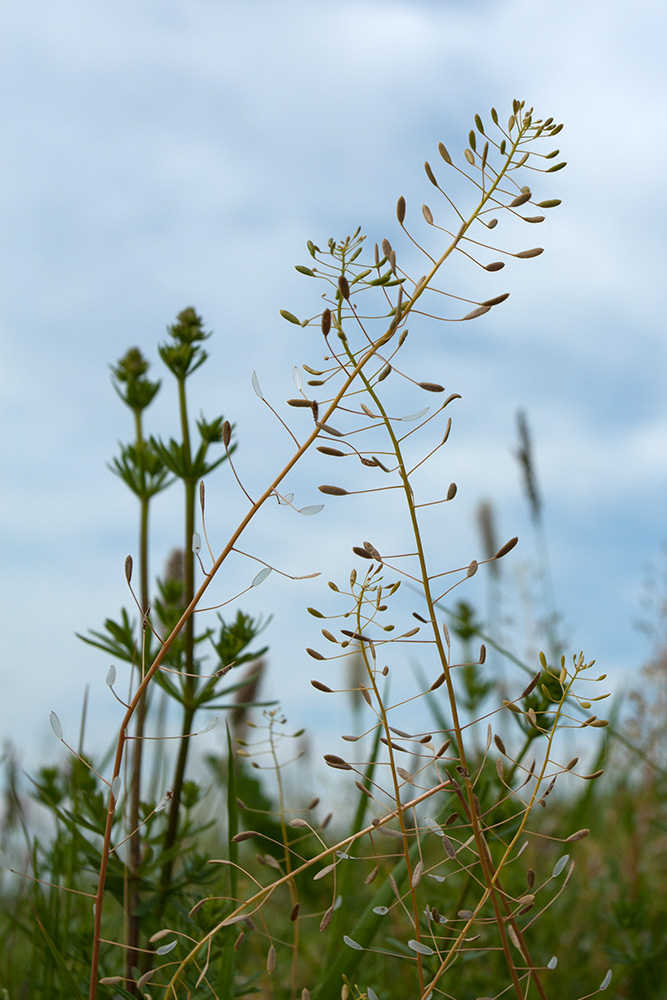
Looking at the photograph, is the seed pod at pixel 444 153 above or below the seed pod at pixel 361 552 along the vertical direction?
above

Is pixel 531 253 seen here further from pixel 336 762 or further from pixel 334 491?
pixel 336 762

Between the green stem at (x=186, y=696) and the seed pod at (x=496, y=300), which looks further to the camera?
the green stem at (x=186, y=696)

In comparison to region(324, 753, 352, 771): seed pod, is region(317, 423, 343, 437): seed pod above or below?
above

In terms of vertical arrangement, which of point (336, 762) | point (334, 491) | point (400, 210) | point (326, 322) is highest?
point (400, 210)

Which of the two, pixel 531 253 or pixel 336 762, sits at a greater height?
pixel 531 253

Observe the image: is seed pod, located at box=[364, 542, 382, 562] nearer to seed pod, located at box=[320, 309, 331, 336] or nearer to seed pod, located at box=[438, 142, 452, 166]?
seed pod, located at box=[320, 309, 331, 336]

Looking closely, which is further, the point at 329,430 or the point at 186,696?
the point at 186,696

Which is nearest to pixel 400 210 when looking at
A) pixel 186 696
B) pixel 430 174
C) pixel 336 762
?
pixel 430 174

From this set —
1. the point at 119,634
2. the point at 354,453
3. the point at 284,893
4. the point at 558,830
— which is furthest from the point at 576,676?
the point at 284,893

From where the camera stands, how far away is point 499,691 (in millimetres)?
3477

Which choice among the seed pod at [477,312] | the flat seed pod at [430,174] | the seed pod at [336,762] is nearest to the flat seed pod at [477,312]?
the seed pod at [477,312]

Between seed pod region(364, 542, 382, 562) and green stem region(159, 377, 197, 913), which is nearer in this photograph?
seed pod region(364, 542, 382, 562)

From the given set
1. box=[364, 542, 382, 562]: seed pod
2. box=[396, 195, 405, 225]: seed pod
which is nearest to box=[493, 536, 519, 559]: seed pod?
box=[364, 542, 382, 562]: seed pod

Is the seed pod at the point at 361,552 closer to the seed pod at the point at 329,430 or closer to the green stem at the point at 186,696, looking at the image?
the seed pod at the point at 329,430
